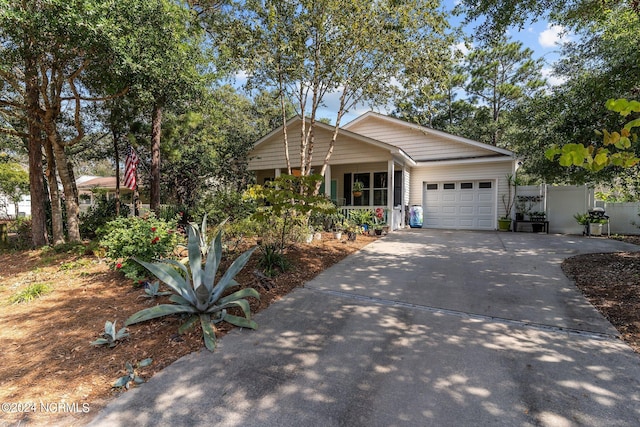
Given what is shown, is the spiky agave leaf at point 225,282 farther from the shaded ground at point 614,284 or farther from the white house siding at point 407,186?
the white house siding at point 407,186

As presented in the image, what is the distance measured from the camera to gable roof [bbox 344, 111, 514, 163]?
12219 mm

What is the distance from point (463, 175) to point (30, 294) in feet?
44.4

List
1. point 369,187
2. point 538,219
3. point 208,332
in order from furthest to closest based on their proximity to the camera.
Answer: point 369,187
point 538,219
point 208,332

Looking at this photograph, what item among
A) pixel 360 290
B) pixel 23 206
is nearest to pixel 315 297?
pixel 360 290

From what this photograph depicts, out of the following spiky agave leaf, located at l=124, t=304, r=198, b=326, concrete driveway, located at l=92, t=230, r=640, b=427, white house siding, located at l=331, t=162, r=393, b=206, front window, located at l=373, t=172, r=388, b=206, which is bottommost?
concrete driveway, located at l=92, t=230, r=640, b=427

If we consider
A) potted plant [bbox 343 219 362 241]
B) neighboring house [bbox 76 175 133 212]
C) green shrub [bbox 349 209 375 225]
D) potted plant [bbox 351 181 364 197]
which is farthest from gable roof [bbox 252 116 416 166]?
neighboring house [bbox 76 175 133 212]

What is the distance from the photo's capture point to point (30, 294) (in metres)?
4.65

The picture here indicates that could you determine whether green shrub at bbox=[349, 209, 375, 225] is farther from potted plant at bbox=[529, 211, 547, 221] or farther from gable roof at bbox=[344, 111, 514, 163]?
potted plant at bbox=[529, 211, 547, 221]

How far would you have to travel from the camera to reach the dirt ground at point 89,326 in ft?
7.70

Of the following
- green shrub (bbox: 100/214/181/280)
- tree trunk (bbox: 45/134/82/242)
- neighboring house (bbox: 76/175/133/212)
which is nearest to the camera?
green shrub (bbox: 100/214/181/280)

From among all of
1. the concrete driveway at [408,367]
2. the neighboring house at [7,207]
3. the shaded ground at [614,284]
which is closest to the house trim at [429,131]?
the shaded ground at [614,284]

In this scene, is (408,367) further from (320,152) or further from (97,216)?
(97,216)

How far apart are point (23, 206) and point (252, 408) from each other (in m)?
35.0

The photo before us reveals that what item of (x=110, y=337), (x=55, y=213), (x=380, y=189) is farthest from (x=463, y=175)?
(x=55, y=213)
